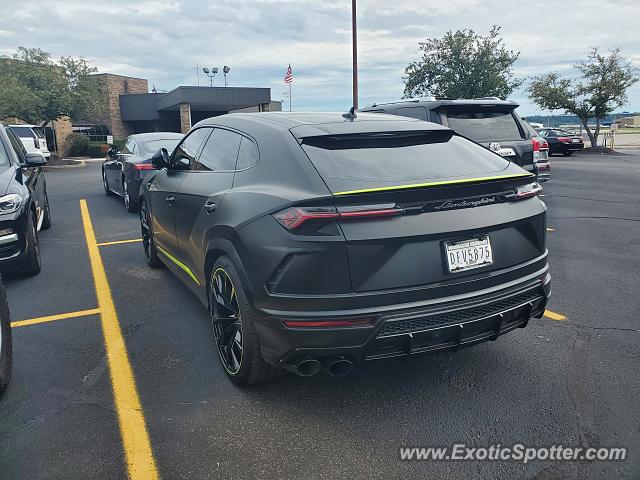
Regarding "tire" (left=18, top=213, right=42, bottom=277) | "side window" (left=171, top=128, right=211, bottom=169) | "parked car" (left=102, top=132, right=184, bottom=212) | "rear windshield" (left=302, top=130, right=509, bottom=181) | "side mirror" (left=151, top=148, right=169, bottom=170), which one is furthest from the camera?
"parked car" (left=102, top=132, right=184, bottom=212)

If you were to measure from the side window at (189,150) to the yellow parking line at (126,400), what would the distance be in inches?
58.2

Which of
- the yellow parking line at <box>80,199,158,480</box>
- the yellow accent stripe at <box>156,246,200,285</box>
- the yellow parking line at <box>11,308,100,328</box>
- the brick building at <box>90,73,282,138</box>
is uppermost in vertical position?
the brick building at <box>90,73,282,138</box>

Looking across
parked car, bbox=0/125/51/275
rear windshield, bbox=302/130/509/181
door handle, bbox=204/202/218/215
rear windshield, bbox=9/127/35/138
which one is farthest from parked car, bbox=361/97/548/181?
rear windshield, bbox=9/127/35/138

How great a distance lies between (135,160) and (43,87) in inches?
838

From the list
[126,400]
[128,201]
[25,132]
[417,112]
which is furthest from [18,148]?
[25,132]

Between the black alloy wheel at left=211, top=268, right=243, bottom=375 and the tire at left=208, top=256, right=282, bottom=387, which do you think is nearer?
the tire at left=208, top=256, right=282, bottom=387

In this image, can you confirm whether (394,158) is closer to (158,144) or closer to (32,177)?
(32,177)

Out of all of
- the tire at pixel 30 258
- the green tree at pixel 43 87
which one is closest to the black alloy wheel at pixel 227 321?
the tire at pixel 30 258

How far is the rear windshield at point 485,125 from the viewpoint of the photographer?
718cm

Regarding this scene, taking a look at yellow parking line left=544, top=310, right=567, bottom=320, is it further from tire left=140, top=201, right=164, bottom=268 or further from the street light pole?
the street light pole

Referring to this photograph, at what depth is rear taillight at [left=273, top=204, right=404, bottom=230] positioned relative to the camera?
2.52 metres

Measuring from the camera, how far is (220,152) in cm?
379

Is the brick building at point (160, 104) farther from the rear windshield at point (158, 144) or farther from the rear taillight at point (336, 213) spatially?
the rear taillight at point (336, 213)

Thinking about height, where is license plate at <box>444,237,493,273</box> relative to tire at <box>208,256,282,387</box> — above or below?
above
